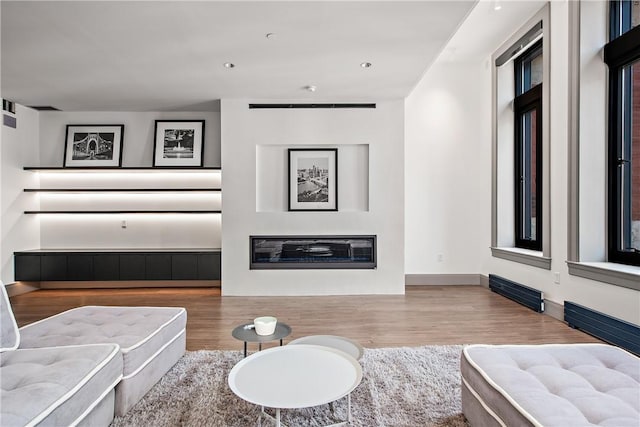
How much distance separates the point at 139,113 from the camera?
5844 mm

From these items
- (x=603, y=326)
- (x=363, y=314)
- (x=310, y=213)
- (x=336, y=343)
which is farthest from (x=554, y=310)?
(x=310, y=213)

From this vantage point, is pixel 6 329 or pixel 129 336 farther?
pixel 129 336

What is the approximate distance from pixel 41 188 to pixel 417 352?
603 centimetres

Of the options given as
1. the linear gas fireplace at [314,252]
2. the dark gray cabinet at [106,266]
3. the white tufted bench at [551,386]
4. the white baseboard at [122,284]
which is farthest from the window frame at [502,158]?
the dark gray cabinet at [106,266]

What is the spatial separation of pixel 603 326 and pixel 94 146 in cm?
675

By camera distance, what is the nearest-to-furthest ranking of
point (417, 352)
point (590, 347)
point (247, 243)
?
point (590, 347)
point (417, 352)
point (247, 243)

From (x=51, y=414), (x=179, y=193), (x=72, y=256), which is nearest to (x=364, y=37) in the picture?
(x=51, y=414)

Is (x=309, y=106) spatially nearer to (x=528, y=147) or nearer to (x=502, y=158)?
(x=502, y=158)

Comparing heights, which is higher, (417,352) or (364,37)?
(364,37)

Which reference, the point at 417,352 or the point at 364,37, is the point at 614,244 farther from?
the point at 364,37

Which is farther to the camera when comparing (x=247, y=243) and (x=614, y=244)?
(x=247, y=243)

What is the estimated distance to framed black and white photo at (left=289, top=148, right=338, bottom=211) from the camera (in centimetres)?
521

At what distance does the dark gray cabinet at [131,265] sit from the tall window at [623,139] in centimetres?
469

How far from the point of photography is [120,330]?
2287mm
